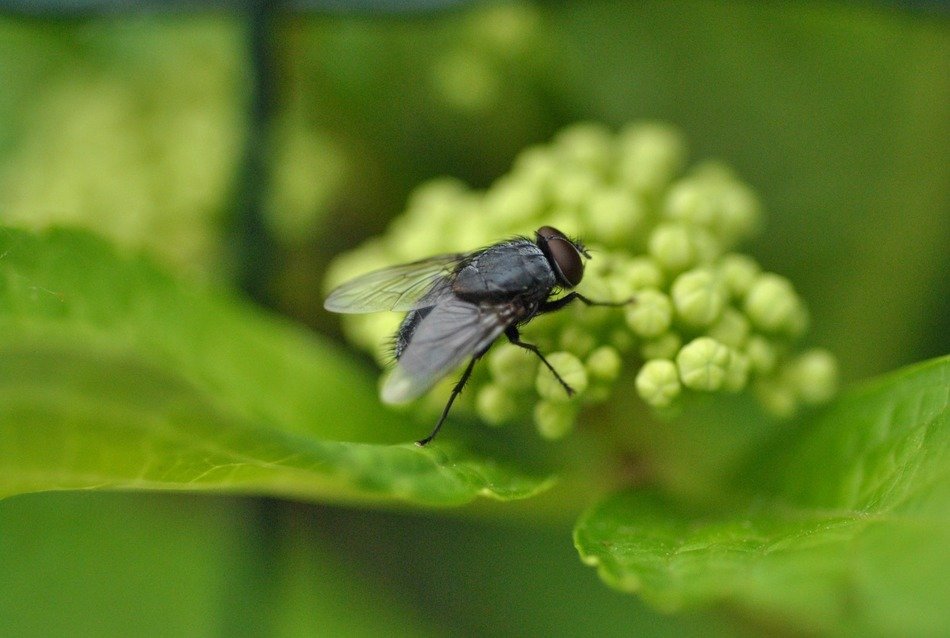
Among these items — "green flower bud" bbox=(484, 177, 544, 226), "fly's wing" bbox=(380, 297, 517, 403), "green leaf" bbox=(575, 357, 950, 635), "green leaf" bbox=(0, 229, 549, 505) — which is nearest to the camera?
"green leaf" bbox=(575, 357, 950, 635)

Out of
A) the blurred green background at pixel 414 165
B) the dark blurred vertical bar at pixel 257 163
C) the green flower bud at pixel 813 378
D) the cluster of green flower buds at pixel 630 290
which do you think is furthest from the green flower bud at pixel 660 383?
the dark blurred vertical bar at pixel 257 163

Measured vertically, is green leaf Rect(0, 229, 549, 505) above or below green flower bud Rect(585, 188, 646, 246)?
below

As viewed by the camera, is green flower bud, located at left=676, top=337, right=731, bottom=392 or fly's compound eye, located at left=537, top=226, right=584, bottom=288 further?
fly's compound eye, located at left=537, top=226, right=584, bottom=288

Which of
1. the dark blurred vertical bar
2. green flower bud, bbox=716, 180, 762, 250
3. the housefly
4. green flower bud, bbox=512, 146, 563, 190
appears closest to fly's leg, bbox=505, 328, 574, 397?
the housefly

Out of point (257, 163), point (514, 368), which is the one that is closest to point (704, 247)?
point (514, 368)

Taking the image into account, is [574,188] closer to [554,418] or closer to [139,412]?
[554,418]

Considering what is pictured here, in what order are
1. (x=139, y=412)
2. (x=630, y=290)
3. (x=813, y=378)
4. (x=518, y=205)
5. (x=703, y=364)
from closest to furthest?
(x=139, y=412), (x=703, y=364), (x=630, y=290), (x=813, y=378), (x=518, y=205)

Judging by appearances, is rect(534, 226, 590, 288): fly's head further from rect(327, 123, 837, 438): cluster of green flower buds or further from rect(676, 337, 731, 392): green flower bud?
rect(676, 337, 731, 392): green flower bud

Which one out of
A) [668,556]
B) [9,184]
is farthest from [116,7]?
[668,556]
